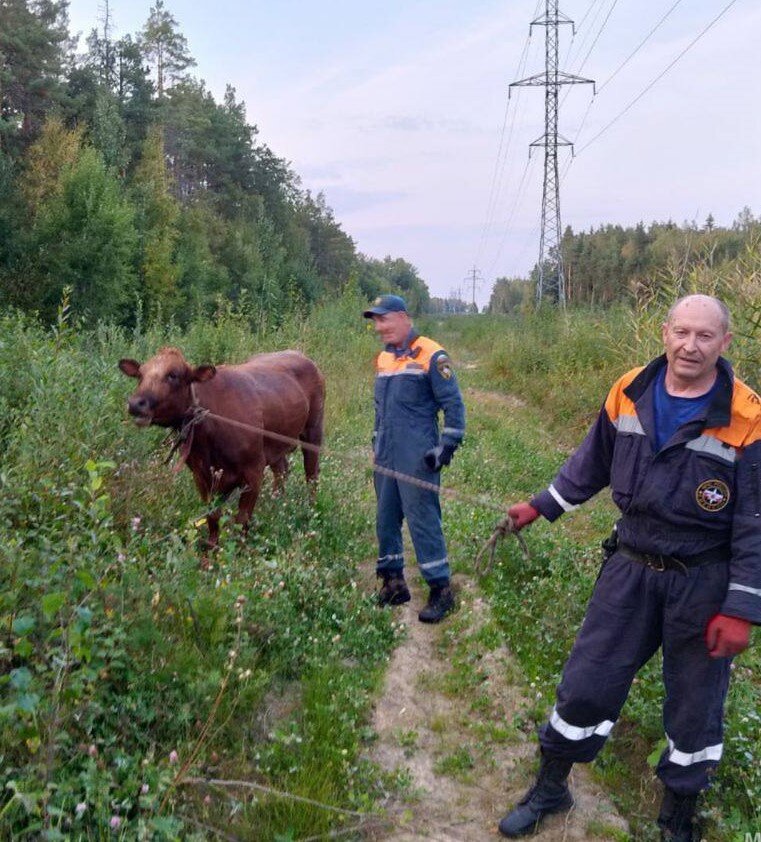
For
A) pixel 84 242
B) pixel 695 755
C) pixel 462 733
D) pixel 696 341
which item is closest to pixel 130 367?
pixel 462 733

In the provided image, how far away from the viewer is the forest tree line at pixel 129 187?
24.3m

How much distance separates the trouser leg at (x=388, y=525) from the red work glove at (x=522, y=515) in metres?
1.75

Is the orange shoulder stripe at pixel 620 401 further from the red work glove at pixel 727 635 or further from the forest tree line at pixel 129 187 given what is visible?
the forest tree line at pixel 129 187

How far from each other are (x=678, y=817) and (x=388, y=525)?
2613 millimetres

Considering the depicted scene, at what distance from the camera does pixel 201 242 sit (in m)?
38.3

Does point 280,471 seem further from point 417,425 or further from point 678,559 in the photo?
point 678,559

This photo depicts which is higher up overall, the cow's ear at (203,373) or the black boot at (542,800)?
the cow's ear at (203,373)

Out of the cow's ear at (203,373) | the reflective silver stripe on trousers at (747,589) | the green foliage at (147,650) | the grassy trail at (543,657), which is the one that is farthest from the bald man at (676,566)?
the cow's ear at (203,373)

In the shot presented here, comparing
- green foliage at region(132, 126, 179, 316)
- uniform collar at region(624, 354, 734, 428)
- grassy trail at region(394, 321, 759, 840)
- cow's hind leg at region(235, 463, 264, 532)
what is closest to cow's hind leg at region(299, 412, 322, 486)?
cow's hind leg at region(235, 463, 264, 532)

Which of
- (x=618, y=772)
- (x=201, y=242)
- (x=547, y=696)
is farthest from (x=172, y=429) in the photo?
(x=201, y=242)

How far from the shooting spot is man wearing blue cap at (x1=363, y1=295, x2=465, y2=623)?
4883mm

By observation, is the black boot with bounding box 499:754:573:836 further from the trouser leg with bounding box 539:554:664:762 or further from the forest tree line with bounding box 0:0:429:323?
the forest tree line with bounding box 0:0:429:323

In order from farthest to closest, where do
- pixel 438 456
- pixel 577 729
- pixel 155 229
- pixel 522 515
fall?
pixel 155 229 < pixel 438 456 < pixel 522 515 < pixel 577 729

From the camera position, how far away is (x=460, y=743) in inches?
149
